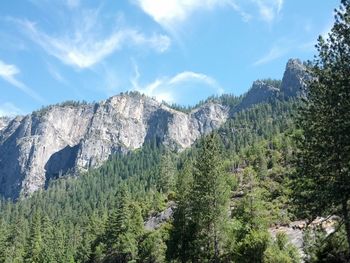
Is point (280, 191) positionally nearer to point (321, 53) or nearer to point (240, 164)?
point (240, 164)

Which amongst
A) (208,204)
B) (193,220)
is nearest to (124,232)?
A: (193,220)

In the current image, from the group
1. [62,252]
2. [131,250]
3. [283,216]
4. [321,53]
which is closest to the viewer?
[321,53]

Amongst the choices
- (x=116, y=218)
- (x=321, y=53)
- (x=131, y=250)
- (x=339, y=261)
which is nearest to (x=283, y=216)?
(x=131, y=250)

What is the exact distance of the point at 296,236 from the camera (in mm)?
57281

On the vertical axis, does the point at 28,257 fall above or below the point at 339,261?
above

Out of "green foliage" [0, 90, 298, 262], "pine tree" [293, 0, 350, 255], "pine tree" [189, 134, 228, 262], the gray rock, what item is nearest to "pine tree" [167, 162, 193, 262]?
"green foliage" [0, 90, 298, 262]

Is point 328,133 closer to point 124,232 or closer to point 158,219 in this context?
point 124,232

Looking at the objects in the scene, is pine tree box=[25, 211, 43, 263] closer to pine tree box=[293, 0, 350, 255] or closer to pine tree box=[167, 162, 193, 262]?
pine tree box=[167, 162, 193, 262]

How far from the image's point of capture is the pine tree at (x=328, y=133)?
2614 centimetres

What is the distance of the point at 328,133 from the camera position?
27.4 m

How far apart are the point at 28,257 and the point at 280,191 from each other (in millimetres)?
56948

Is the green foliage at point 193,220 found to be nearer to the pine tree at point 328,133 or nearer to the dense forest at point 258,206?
the dense forest at point 258,206

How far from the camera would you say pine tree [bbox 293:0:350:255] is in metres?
26.1

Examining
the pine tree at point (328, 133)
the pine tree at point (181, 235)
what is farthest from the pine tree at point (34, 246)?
the pine tree at point (328, 133)
